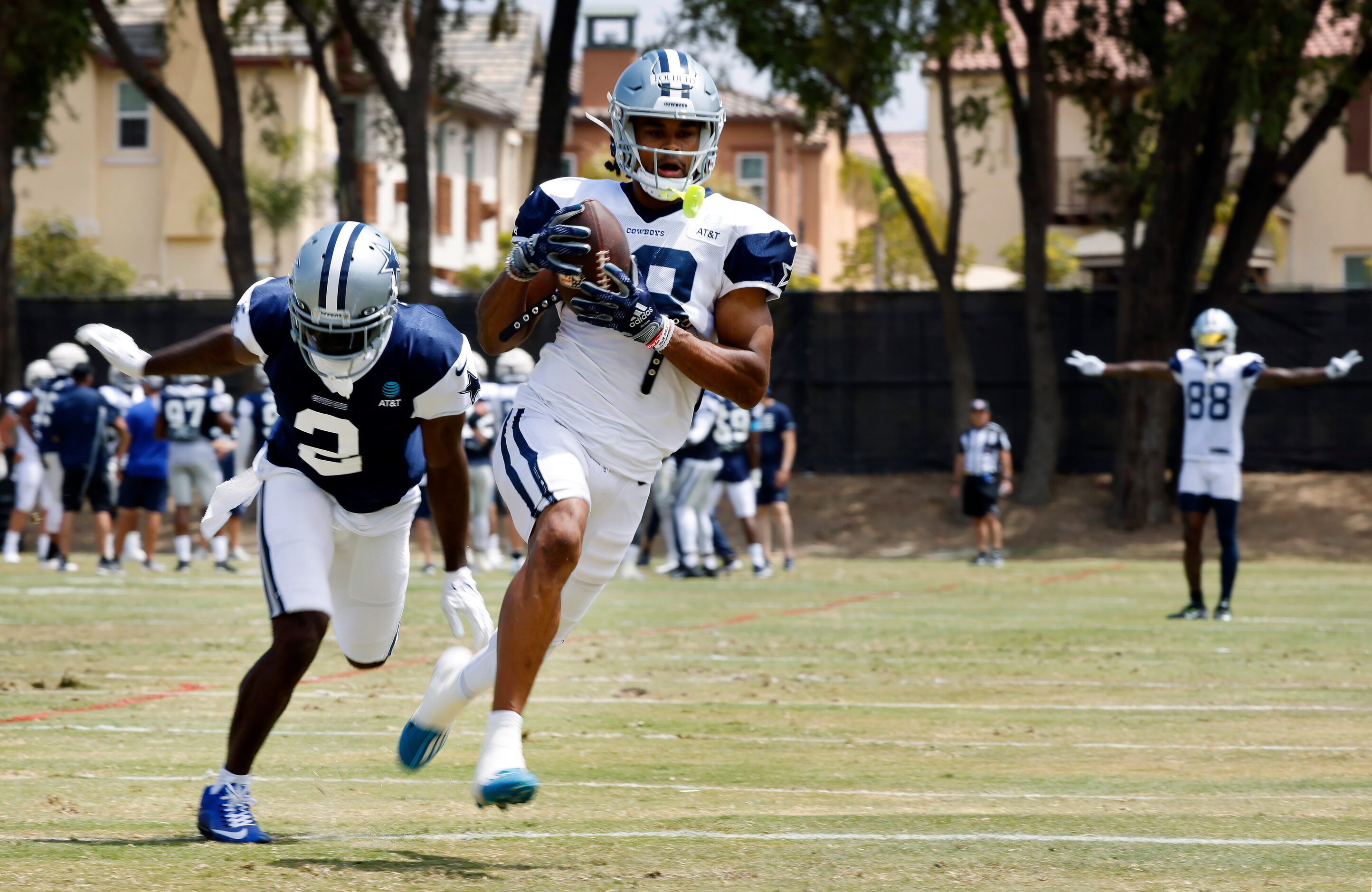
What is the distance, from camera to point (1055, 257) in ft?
135

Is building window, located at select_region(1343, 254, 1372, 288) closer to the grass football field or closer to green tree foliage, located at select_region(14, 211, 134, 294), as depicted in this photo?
green tree foliage, located at select_region(14, 211, 134, 294)

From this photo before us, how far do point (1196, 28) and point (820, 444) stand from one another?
24.5 feet

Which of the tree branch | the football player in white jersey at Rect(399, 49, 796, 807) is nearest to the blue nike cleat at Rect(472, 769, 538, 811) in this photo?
the football player in white jersey at Rect(399, 49, 796, 807)

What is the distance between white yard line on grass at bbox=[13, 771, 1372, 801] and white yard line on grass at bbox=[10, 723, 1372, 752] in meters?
1.07

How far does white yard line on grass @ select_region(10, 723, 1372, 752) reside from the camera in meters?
6.95

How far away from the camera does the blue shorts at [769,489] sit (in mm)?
18703

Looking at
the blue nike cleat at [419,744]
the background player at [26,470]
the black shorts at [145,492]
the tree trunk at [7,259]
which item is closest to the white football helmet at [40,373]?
the background player at [26,470]

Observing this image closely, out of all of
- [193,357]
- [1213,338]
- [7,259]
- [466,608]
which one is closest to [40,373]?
[7,259]

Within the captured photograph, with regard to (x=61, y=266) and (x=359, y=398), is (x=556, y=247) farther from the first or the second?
(x=61, y=266)

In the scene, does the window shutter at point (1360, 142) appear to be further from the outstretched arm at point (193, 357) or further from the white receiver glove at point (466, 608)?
the outstretched arm at point (193, 357)

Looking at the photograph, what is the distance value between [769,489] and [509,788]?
1428 centimetres

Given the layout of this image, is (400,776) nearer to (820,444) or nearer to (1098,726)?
(1098,726)

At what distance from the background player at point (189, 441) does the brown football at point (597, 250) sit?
12.7m

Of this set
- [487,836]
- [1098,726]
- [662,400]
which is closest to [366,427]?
[662,400]
